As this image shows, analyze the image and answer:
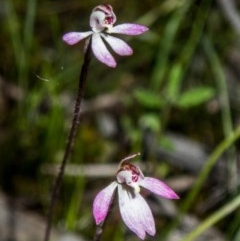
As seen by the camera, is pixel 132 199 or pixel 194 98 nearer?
pixel 132 199

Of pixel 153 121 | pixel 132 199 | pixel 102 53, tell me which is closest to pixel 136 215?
pixel 132 199

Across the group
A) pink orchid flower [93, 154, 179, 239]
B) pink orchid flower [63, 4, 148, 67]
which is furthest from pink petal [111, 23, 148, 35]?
pink orchid flower [93, 154, 179, 239]

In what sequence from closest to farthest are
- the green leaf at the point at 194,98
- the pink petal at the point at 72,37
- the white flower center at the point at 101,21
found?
the pink petal at the point at 72,37 < the white flower center at the point at 101,21 < the green leaf at the point at 194,98

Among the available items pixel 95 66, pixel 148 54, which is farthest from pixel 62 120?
pixel 148 54

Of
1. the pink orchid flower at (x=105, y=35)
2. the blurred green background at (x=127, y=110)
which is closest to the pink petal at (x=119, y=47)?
the pink orchid flower at (x=105, y=35)

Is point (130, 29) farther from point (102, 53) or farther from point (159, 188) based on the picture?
point (159, 188)

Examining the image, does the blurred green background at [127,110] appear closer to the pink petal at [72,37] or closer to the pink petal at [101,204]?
the pink petal at [101,204]

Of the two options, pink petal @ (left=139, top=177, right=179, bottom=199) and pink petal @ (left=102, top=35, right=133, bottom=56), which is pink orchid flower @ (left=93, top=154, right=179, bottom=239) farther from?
pink petal @ (left=102, top=35, right=133, bottom=56)
